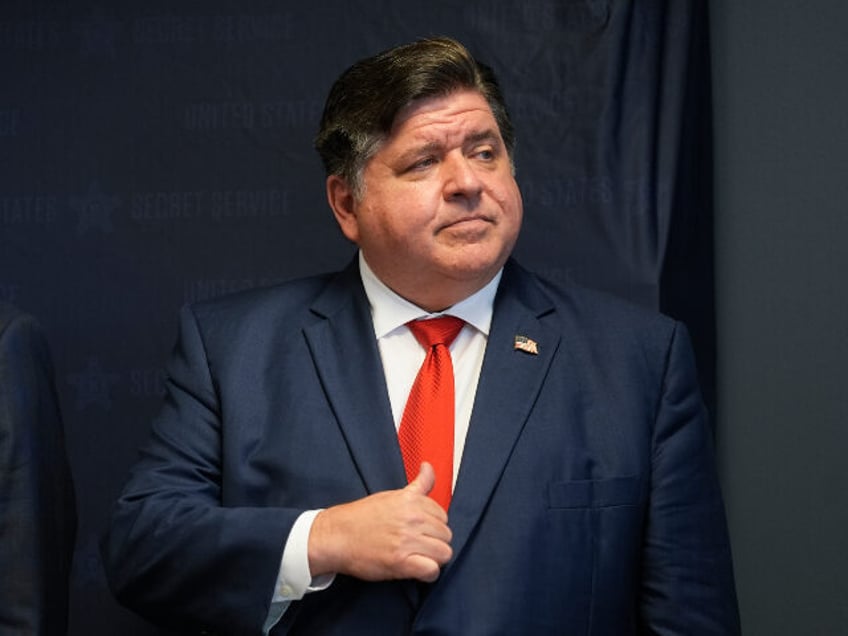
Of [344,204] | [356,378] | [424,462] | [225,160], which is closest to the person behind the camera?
[424,462]

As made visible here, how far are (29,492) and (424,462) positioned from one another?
571 mm

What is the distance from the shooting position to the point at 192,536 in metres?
1.62

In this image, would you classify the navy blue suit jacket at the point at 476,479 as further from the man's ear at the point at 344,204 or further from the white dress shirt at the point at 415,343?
the man's ear at the point at 344,204

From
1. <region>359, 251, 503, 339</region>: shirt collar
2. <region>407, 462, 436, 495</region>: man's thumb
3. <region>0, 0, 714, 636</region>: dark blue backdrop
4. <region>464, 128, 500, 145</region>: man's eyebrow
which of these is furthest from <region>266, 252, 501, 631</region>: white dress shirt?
<region>0, 0, 714, 636</region>: dark blue backdrop

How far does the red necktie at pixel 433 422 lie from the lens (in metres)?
1.68

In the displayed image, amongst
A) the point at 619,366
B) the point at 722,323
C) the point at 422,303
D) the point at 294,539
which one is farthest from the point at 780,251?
the point at 294,539

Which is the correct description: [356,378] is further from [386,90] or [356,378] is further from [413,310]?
[386,90]

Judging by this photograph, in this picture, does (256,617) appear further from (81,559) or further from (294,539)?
(81,559)

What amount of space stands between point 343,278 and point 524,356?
0.35 metres

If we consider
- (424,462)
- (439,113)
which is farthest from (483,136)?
(424,462)

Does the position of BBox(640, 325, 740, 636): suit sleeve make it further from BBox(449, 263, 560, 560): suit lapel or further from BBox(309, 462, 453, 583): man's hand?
BBox(309, 462, 453, 583): man's hand

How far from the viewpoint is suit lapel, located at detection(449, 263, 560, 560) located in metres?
1.63

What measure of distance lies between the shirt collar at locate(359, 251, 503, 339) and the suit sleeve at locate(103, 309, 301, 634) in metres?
0.28

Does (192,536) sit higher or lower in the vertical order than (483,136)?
lower
